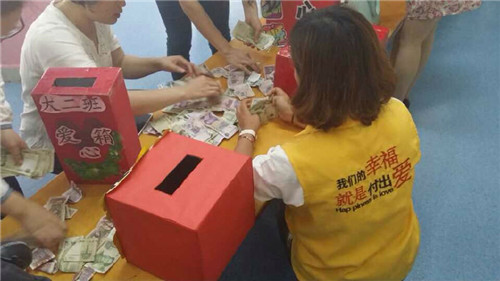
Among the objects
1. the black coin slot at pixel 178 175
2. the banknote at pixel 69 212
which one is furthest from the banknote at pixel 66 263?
the black coin slot at pixel 178 175

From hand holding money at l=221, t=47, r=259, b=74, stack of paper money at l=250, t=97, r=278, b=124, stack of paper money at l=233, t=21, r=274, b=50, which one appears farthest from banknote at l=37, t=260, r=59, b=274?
stack of paper money at l=233, t=21, r=274, b=50

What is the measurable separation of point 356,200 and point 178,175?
0.50m

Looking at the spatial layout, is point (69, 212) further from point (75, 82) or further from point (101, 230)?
point (75, 82)

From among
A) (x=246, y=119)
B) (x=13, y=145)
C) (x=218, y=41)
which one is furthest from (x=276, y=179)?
(x=218, y=41)

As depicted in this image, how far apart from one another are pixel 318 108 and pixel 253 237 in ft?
3.90

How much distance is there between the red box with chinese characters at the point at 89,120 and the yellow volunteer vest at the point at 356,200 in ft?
1.69

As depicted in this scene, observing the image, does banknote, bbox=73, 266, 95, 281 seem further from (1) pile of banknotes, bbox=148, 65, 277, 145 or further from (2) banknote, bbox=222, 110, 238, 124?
(2) banknote, bbox=222, 110, 238, 124

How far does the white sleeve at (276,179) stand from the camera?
1139mm

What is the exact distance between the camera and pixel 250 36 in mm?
2105

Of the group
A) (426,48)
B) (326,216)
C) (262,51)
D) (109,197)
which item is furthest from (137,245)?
(426,48)

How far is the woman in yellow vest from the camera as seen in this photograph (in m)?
1.10

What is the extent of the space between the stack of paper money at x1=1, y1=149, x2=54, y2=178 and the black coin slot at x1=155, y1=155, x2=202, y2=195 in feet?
1.50

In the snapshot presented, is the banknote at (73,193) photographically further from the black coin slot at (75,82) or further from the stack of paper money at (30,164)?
the black coin slot at (75,82)

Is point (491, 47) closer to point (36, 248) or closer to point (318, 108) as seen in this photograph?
point (318, 108)
